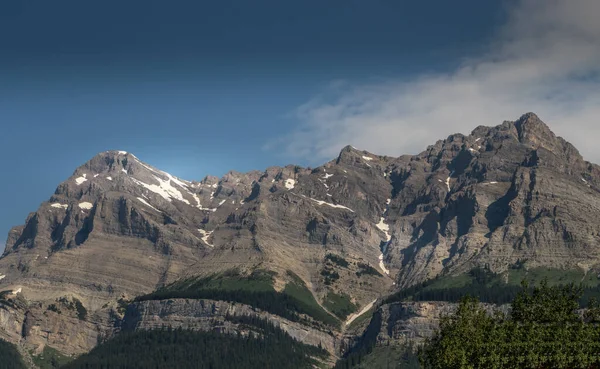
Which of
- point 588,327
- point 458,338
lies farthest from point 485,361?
point 588,327

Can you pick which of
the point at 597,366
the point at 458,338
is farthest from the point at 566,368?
the point at 458,338

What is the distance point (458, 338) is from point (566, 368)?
73.4 ft

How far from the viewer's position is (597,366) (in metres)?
190

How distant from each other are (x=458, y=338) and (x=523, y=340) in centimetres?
1301

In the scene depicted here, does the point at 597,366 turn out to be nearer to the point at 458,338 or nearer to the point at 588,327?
the point at 588,327

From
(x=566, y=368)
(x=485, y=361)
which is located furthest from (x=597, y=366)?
(x=485, y=361)

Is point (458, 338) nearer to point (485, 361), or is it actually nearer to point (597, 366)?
point (485, 361)

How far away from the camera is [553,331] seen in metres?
196

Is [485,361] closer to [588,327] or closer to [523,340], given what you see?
[523,340]

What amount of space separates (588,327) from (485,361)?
2471 cm

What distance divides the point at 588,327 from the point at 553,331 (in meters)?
7.72

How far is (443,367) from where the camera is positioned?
198 meters

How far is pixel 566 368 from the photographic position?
7402 inches

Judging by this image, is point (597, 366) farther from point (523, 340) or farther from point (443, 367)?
point (443, 367)
